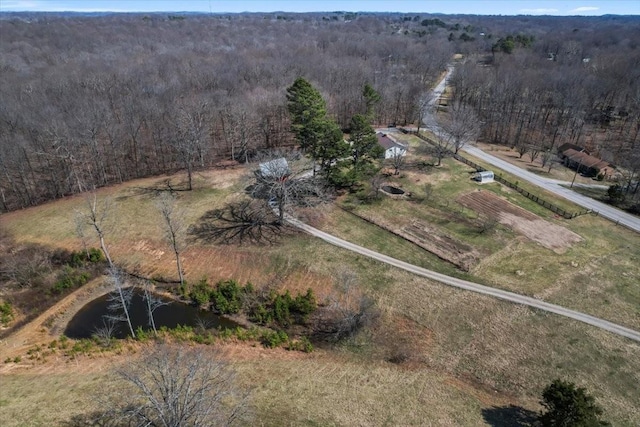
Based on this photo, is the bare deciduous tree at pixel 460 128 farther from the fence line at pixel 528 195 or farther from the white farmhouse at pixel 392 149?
the white farmhouse at pixel 392 149

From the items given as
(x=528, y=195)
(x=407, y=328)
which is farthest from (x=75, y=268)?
(x=528, y=195)

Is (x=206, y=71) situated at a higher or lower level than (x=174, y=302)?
higher

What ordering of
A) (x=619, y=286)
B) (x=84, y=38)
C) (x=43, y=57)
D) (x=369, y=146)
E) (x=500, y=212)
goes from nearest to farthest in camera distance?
(x=619, y=286)
(x=500, y=212)
(x=369, y=146)
(x=43, y=57)
(x=84, y=38)

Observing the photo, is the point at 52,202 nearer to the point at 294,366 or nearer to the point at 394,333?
the point at 294,366

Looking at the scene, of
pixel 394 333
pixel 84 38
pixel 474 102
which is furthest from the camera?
pixel 84 38

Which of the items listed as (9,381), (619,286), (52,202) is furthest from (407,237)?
(52,202)

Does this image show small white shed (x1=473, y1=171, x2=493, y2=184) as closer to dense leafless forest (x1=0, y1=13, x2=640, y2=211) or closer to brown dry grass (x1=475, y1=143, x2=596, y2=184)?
brown dry grass (x1=475, y1=143, x2=596, y2=184)

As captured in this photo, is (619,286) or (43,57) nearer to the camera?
(619,286)
